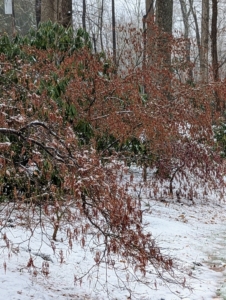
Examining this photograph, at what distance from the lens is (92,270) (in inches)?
240

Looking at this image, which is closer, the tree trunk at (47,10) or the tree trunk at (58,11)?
the tree trunk at (58,11)

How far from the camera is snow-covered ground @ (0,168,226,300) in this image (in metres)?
5.31

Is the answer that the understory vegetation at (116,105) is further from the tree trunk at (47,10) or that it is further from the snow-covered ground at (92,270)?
the tree trunk at (47,10)

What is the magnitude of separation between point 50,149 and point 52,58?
16.0 ft

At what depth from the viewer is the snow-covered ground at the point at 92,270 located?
531 centimetres

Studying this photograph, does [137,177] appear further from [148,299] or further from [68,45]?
[148,299]

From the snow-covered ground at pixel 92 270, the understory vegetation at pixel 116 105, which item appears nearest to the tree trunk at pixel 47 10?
the understory vegetation at pixel 116 105

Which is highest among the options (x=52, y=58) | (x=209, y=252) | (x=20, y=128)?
(x=52, y=58)

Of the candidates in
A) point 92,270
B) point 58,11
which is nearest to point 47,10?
point 58,11

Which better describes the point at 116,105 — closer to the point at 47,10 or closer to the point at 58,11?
the point at 58,11

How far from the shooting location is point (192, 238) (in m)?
8.13

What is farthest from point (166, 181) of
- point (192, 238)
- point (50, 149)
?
point (50, 149)

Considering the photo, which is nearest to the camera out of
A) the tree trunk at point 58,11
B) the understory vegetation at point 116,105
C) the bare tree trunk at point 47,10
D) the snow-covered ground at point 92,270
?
the snow-covered ground at point 92,270

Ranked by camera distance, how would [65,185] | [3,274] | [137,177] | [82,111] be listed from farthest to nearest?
[137,177]
[82,111]
[3,274]
[65,185]
